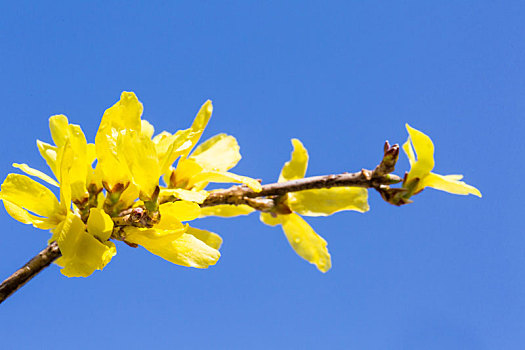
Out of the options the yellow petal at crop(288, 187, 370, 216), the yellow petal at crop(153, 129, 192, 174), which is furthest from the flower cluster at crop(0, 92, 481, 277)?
the yellow petal at crop(288, 187, 370, 216)

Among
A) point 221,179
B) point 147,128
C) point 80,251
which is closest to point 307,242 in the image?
point 221,179

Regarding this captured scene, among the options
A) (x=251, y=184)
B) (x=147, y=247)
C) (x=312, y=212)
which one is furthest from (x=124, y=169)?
(x=312, y=212)

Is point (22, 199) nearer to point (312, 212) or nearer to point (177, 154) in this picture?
point (177, 154)

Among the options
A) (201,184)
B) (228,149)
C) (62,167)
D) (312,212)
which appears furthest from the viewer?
(228,149)

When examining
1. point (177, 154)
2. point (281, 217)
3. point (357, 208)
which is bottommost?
point (177, 154)

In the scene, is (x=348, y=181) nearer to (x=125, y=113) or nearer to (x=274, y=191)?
(x=274, y=191)

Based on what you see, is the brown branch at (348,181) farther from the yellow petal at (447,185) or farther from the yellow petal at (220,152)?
the yellow petal at (220,152)
